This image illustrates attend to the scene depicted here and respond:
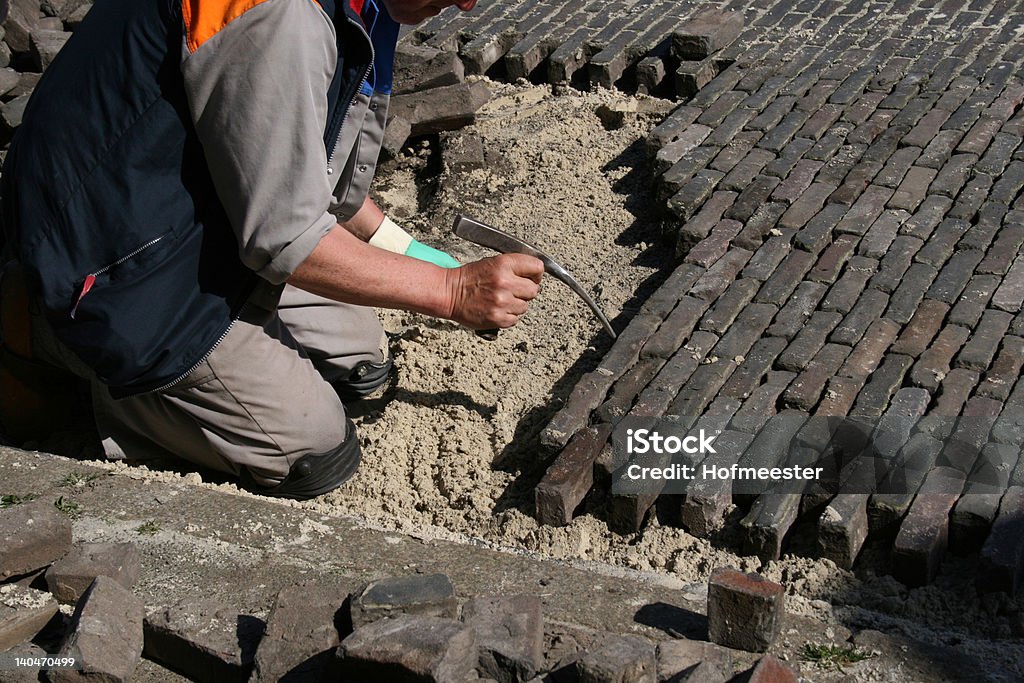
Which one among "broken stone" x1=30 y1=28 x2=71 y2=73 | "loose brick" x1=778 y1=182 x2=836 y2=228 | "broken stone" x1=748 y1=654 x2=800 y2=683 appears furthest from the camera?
"broken stone" x1=30 y1=28 x2=71 y2=73

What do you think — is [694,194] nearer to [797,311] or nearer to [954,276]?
[797,311]

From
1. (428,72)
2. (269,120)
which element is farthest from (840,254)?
(428,72)

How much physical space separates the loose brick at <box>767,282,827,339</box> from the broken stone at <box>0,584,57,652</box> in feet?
8.19

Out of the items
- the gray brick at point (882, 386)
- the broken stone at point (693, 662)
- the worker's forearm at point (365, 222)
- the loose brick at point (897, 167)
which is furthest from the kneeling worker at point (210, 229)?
the loose brick at point (897, 167)

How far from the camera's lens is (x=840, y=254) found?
14.8ft

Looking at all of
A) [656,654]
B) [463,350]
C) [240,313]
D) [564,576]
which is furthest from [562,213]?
[656,654]

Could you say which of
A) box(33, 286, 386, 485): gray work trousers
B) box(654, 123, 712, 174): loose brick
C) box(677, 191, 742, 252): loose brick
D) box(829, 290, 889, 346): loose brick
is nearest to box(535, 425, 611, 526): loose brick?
box(33, 286, 386, 485): gray work trousers

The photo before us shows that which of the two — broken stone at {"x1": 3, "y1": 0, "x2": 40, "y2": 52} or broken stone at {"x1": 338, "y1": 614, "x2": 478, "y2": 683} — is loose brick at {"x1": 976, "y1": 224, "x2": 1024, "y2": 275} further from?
broken stone at {"x1": 3, "y1": 0, "x2": 40, "y2": 52}

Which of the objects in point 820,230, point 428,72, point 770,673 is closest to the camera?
point 770,673

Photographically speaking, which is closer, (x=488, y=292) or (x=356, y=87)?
(x=356, y=87)

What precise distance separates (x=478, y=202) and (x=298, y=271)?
2.19 m

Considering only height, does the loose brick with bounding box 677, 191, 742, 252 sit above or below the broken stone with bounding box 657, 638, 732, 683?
below

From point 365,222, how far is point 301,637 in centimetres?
197

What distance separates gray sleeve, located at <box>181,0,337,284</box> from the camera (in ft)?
10.1
